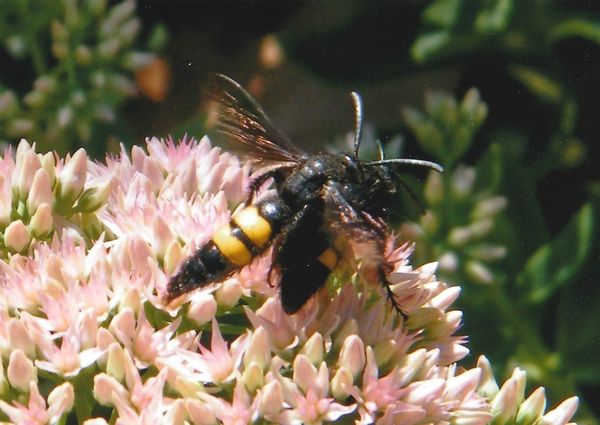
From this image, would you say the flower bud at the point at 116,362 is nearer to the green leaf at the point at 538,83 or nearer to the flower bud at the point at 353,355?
the flower bud at the point at 353,355

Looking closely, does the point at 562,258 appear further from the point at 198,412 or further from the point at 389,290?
the point at 198,412

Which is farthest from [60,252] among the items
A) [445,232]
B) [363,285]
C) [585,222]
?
[585,222]

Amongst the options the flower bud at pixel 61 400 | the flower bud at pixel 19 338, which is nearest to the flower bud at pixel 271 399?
the flower bud at pixel 61 400

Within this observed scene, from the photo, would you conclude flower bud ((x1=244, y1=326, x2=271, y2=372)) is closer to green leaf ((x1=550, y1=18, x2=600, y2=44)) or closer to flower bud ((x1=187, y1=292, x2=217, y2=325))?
flower bud ((x1=187, y1=292, x2=217, y2=325))

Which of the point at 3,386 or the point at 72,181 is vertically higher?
the point at 72,181

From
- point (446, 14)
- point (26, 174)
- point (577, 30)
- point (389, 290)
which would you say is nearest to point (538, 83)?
point (577, 30)

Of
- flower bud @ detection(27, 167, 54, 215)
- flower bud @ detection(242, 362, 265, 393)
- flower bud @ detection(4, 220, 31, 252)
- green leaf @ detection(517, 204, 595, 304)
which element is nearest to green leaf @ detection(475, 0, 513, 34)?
green leaf @ detection(517, 204, 595, 304)
